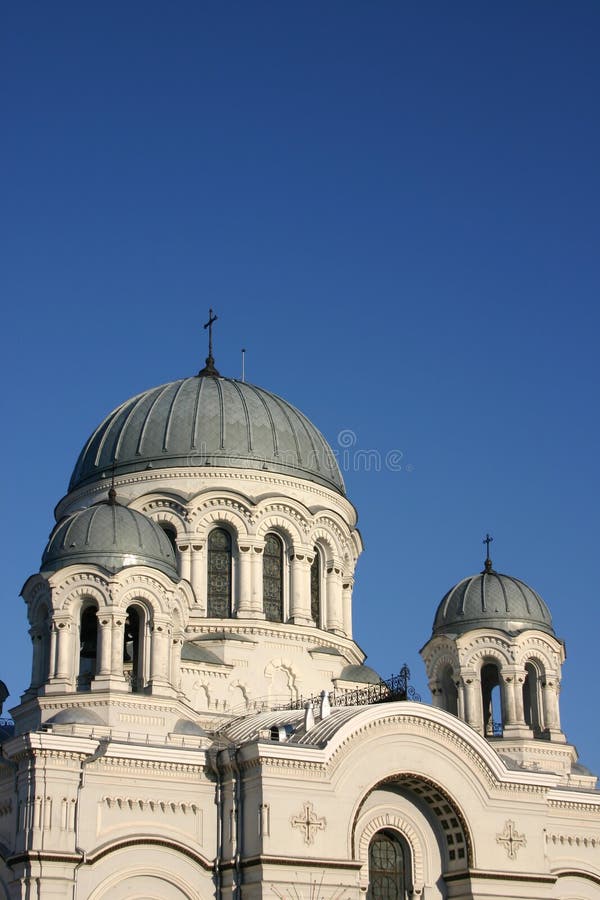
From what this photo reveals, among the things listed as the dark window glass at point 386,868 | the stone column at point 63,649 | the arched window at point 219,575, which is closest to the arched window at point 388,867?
the dark window glass at point 386,868

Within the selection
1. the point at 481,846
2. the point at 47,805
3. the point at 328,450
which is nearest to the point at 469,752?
the point at 481,846

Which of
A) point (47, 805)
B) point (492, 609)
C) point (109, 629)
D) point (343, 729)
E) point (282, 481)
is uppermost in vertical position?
point (282, 481)

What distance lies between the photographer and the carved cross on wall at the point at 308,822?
27297 mm

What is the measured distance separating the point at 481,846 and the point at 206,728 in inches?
257

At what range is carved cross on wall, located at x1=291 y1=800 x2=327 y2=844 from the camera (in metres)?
27.3

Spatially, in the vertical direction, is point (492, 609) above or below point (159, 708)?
above

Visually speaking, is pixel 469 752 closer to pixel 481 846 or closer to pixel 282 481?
pixel 481 846

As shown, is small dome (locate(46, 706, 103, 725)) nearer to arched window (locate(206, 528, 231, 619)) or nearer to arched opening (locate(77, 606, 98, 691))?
arched opening (locate(77, 606, 98, 691))

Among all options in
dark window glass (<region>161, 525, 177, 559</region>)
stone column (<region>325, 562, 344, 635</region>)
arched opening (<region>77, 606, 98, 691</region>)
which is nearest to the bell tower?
stone column (<region>325, 562, 344, 635</region>)

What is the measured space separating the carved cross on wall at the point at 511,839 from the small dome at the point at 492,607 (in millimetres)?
6513

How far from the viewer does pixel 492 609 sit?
35.9m

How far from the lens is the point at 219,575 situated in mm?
35281

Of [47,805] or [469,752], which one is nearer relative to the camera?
[47,805]

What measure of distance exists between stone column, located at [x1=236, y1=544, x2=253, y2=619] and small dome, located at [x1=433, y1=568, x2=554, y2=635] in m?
5.23
